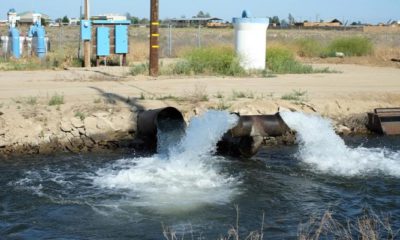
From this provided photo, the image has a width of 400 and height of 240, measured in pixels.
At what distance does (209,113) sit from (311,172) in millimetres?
2526

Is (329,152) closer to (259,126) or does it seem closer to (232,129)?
(259,126)

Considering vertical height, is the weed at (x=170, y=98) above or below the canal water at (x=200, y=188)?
above

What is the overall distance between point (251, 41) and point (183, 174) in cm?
1445

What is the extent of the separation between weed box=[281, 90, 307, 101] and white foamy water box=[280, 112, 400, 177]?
3.21m

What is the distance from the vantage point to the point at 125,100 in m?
17.0

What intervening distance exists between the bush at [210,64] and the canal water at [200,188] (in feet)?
30.8

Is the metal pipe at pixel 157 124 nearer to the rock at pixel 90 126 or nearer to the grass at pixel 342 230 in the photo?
the rock at pixel 90 126

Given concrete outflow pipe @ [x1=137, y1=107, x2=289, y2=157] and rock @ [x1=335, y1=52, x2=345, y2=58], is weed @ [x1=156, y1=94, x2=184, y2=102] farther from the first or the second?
rock @ [x1=335, y1=52, x2=345, y2=58]

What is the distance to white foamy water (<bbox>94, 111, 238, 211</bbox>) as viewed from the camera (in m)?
10.6

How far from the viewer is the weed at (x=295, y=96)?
706 inches

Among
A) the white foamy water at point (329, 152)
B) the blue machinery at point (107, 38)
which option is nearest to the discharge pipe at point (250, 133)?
the white foamy water at point (329, 152)

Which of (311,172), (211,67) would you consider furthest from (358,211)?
(211,67)

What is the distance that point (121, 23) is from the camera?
3028 cm

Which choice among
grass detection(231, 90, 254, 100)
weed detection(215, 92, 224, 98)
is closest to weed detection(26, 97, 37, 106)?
weed detection(215, 92, 224, 98)
